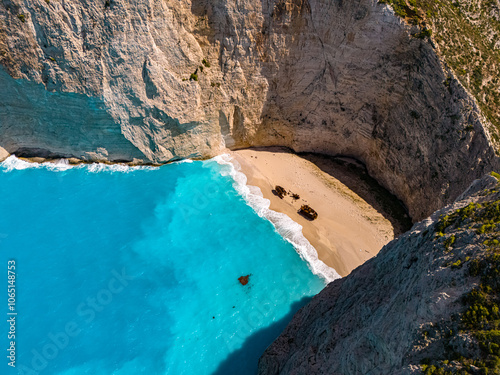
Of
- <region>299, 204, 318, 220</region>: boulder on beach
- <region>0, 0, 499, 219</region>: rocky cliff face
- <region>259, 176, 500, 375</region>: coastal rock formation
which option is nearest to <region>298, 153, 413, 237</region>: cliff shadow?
<region>0, 0, 499, 219</region>: rocky cliff face

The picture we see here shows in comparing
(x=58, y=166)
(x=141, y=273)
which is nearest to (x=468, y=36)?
(x=141, y=273)

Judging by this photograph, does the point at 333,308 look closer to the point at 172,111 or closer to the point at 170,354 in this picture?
the point at 170,354

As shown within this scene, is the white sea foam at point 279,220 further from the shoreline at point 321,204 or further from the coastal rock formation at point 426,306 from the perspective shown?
the coastal rock formation at point 426,306

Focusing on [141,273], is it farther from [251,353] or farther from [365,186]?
[365,186]

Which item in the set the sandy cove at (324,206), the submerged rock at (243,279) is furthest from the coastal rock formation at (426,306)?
the sandy cove at (324,206)

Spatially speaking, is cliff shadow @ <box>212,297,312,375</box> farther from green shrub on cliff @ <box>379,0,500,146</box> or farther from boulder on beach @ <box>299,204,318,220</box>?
green shrub on cliff @ <box>379,0,500,146</box>
